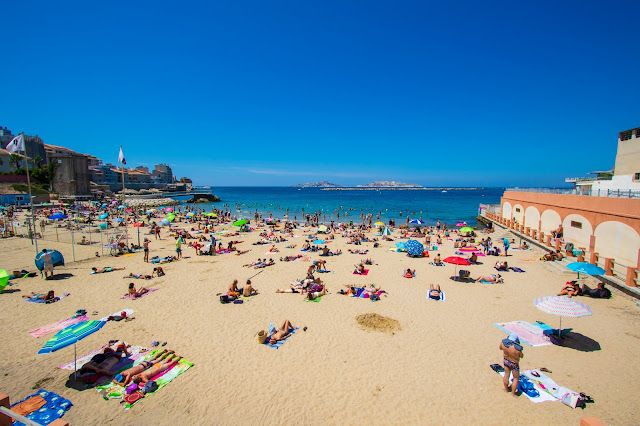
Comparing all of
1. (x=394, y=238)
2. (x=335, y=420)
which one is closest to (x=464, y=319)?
(x=335, y=420)

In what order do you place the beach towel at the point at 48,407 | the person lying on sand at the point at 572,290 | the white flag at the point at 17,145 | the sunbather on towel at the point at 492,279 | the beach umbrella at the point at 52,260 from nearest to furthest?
the beach towel at the point at 48,407
the person lying on sand at the point at 572,290
the beach umbrella at the point at 52,260
the sunbather on towel at the point at 492,279
the white flag at the point at 17,145

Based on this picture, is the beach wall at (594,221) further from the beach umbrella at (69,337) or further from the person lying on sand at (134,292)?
the person lying on sand at (134,292)

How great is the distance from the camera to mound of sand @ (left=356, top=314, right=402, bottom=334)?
9000 millimetres

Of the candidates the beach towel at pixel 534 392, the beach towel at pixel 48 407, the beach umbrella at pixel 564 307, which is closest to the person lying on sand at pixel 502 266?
the beach umbrella at pixel 564 307

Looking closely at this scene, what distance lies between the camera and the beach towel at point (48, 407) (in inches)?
212

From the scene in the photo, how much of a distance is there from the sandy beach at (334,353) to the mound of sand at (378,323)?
0.18m

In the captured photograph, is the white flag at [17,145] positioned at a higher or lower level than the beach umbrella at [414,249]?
higher

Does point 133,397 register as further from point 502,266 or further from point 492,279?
point 502,266

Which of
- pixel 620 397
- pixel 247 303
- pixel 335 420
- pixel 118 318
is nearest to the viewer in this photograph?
pixel 335 420

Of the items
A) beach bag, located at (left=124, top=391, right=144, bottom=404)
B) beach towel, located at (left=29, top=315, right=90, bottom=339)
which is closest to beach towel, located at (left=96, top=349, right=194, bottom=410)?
beach bag, located at (left=124, top=391, right=144, bottom=404)

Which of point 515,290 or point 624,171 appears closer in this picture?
point 515,290

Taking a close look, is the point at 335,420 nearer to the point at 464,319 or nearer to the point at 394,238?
the point at 464,319

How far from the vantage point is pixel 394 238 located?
25797 mm

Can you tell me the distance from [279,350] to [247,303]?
3.64 metres
